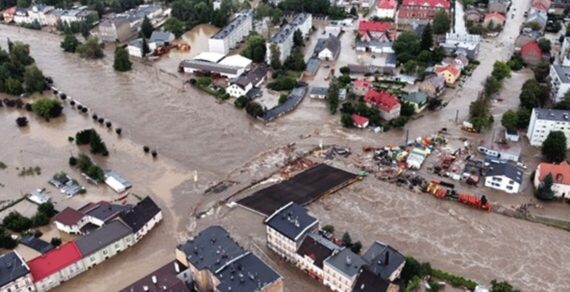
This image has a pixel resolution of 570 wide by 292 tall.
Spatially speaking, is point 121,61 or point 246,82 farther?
point 121,61

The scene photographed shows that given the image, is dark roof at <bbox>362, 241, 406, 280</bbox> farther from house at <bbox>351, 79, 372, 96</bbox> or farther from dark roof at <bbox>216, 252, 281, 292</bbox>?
house at <bbox>351, 79, 372, 96</bbox>

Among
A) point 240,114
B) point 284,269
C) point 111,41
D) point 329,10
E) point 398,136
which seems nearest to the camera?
point 284,269

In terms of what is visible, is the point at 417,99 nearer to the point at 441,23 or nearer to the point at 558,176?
the point at 558,176

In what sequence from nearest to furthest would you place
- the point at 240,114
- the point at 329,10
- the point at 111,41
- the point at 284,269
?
the point at 284,269 → the point at 240,114 → the point at 111,41 → the point at 329,10

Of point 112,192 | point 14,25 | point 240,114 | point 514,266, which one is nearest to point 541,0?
point 240,114

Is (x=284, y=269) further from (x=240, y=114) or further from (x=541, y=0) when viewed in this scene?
(x=541, y=0)

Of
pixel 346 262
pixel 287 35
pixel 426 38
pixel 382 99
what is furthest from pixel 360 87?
pixel 346 262
